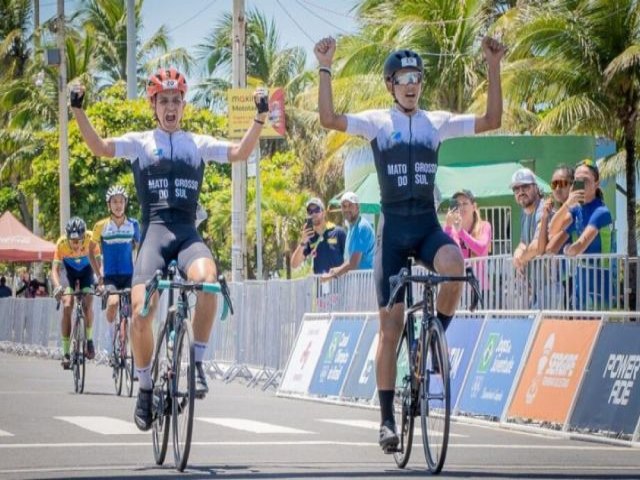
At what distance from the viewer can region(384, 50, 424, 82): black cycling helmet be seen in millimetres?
10977

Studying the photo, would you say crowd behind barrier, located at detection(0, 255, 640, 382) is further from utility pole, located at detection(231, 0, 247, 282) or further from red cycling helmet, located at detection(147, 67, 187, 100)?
red cycling helmet, located at detection(147, 67, 187, 100)

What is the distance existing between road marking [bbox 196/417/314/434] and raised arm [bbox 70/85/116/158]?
2998 mm

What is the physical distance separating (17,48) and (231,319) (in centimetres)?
5287

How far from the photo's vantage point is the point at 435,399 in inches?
400

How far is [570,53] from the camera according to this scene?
111 feet

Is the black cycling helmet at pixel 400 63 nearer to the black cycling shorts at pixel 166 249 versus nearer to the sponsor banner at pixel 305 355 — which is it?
the black cycling shorts at pixel 166 249

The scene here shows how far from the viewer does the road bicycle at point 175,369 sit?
10.5 meters

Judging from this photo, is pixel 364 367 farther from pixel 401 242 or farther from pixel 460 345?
pixel 401 242

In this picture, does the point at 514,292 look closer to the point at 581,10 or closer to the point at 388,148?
the point at 388,148

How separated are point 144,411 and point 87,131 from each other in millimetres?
1838

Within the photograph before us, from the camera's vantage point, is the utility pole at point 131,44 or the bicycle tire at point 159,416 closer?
the bicycle tire at point 159,416

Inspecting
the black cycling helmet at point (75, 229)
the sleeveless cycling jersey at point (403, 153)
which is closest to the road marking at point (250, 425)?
the sleeveless cycling jersey at point (403, 153)

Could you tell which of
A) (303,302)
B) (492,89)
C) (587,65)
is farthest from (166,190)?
(587,65)

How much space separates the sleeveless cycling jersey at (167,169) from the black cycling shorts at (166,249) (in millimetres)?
84
